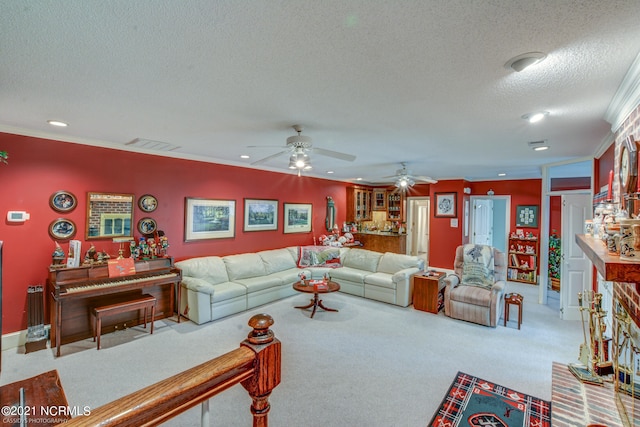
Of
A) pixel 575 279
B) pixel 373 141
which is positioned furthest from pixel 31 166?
pixel 575 279

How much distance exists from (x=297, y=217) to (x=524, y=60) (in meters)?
5.43

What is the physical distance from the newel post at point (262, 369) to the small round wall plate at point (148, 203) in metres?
4.01

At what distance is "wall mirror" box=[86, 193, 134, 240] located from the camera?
12.4ft

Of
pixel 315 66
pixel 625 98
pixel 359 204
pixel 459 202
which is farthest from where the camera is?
pixel 359 204

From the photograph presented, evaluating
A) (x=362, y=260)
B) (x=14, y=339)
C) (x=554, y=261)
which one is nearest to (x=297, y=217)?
(x=362, y=260)

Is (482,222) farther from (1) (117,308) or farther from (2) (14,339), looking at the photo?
(2) (14,339)

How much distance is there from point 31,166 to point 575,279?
757 cm

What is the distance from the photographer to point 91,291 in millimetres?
3311

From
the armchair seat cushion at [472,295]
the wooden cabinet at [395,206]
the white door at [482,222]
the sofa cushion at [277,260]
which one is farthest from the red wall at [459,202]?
the sofa cushion at [277,260]

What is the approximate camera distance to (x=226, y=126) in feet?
10.1

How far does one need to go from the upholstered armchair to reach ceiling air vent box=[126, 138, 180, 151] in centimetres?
459

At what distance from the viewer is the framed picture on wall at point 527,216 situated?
6832mm

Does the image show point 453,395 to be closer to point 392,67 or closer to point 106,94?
point 392,67

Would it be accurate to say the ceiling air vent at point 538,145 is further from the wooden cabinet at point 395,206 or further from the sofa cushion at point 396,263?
the wooden cabinet at point 395,206
